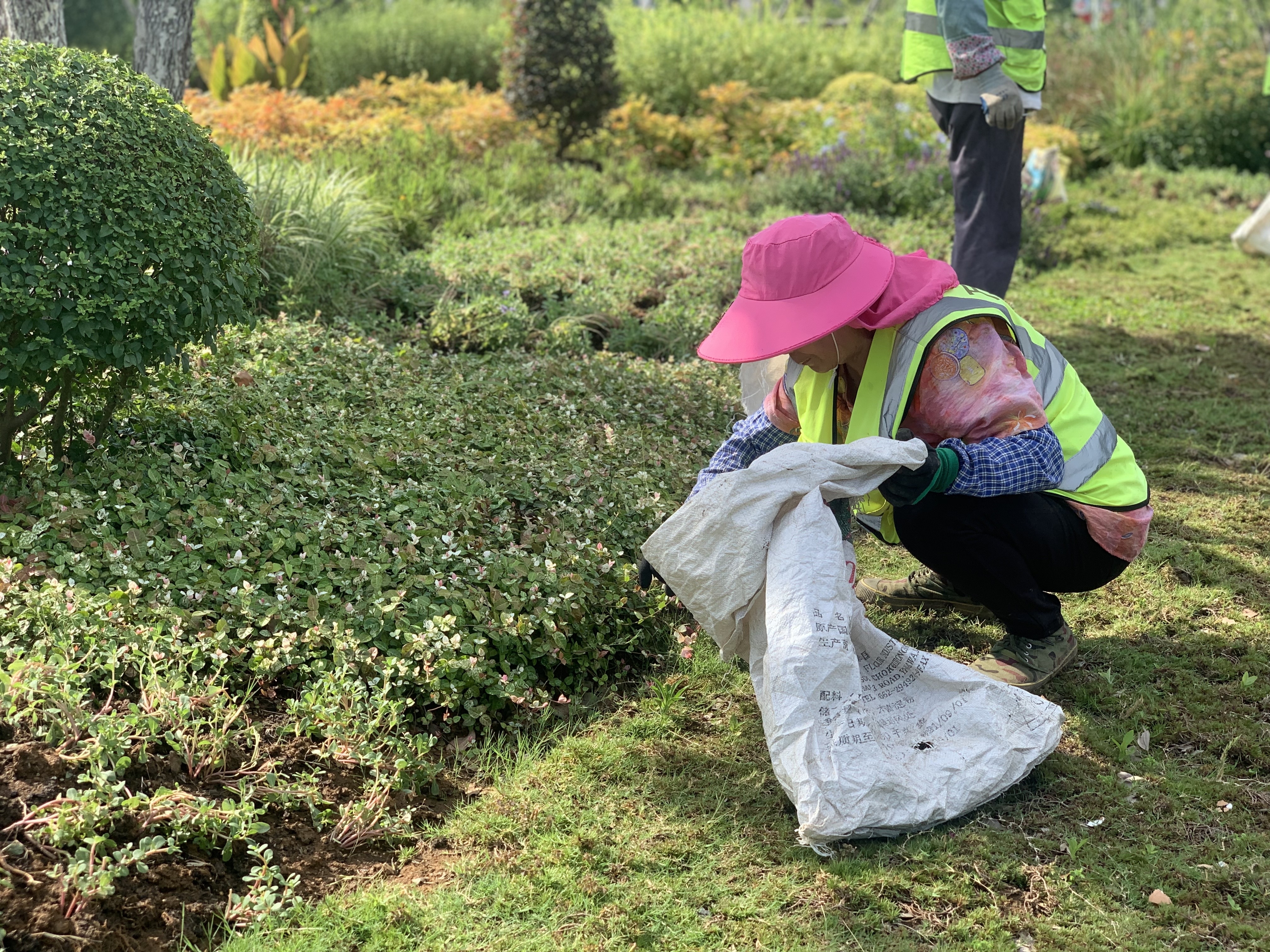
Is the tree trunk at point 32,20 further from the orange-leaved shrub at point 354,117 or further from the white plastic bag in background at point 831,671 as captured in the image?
the white plastic bag in background at point 831,671

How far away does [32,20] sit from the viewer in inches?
183

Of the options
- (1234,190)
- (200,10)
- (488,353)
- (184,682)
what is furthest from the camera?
(200,10)

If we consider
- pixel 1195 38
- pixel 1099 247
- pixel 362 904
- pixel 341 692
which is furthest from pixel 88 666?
pixel 1195 38

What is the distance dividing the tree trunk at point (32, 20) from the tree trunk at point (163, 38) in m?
0.44

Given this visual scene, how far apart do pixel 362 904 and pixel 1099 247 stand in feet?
23.4

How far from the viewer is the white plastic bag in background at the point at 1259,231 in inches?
249

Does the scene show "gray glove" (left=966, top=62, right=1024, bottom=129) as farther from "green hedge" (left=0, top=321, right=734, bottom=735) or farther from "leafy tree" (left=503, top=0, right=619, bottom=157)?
"leafy tree" (left=503, top=0, right=619, bottom=157)

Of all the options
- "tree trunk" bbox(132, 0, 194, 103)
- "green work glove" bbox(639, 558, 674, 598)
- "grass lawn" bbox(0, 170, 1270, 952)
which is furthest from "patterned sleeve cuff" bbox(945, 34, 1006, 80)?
"tree trunk" bbox(132, 0, 194, 103)

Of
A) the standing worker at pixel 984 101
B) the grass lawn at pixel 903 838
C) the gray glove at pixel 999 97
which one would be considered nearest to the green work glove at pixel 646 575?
the grass lawn at pixel 903 838

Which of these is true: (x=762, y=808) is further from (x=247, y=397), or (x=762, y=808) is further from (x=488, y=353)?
(x=488, y=353)

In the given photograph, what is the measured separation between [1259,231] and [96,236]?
6.10 meters

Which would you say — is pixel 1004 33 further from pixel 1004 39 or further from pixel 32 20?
pixel 32 20

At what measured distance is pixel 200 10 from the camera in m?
18.5

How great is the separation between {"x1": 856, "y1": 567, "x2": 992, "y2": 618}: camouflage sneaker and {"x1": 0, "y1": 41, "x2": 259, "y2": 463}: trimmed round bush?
2.12m
